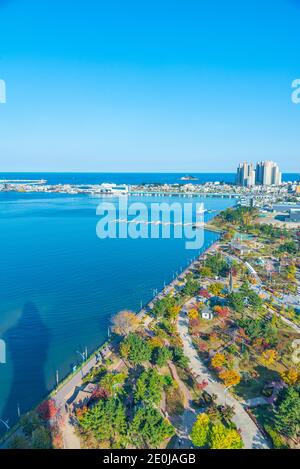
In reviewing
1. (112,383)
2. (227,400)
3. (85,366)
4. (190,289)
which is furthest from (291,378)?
(190,289)

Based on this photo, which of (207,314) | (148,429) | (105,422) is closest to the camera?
(148,429)

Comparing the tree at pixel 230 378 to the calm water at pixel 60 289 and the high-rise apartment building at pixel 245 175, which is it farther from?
the high-rise apartment building at pixel 245 175

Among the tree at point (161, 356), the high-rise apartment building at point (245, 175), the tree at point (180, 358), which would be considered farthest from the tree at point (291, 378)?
the high-rise apartment building at point (245, 175)

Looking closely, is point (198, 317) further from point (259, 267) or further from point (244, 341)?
point (259, 267)

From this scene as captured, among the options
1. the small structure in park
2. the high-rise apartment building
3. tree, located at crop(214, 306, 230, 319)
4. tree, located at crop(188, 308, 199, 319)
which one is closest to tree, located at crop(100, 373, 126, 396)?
tree, located at crop(188, 308, 199, 319)

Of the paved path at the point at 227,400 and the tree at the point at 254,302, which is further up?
the tree at the point at 254,302

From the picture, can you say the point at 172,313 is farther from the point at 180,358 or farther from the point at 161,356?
the point at 161,356

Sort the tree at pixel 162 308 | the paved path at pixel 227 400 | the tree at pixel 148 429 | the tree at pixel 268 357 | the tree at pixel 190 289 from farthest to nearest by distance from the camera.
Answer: the tree at pixel 190 289 → the tree at pixel 162 308 → the tree at pixel 268 357 → the paved path at pixel 227 400 → the tree at pixel 148 429
